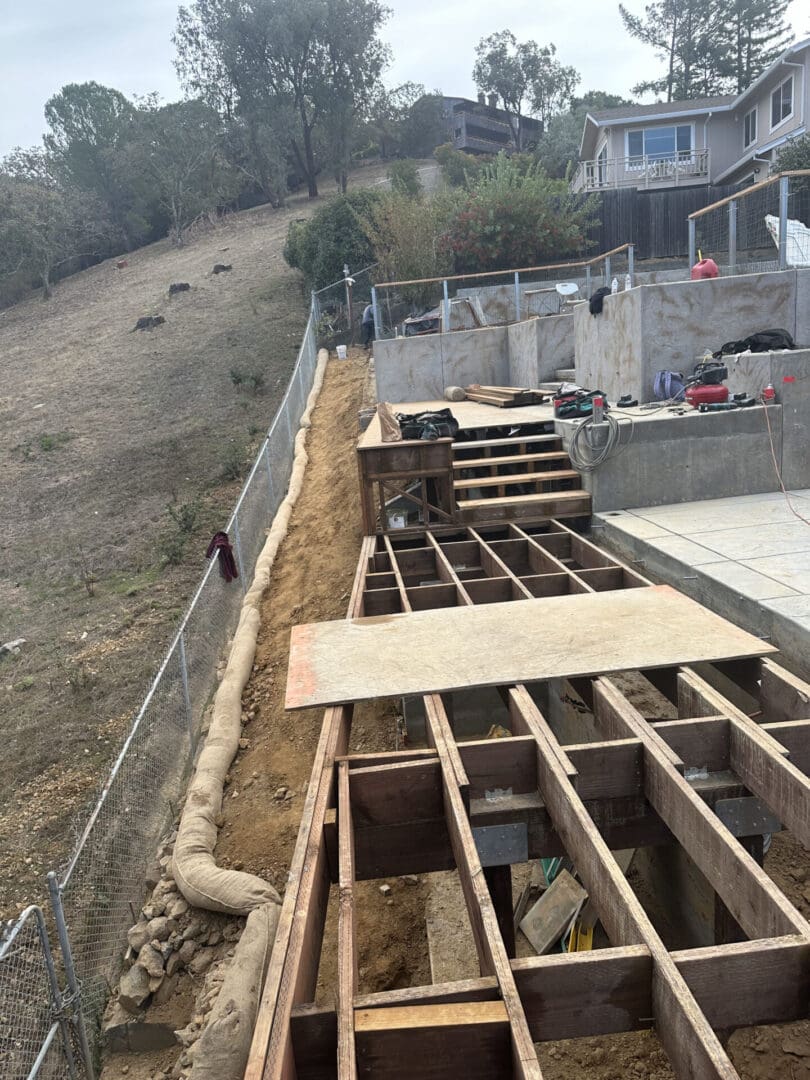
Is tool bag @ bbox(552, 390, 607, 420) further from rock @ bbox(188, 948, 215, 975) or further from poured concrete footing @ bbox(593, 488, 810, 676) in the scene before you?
rock @ bbox(188, 948, 215, 975)

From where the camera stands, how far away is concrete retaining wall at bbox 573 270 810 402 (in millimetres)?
10492

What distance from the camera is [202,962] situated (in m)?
4.93

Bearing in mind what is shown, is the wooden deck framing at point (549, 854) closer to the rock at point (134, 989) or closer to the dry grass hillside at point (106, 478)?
the rock at point (134, 989)

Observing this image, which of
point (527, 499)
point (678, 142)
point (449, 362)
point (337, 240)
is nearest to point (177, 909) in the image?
point (527, 499)

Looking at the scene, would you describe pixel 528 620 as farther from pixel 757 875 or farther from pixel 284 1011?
pixel 284 1011

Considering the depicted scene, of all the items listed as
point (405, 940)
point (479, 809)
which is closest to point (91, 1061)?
point (405, 940)

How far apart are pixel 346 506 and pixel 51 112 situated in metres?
47.9

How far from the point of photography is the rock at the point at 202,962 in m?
4.90

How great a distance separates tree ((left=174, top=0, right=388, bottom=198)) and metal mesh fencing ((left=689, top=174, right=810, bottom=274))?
3125 centimetres

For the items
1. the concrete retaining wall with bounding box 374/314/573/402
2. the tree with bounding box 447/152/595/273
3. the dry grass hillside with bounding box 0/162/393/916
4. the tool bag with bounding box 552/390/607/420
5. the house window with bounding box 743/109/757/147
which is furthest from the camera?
the house window with bounding box 743/109/757/147

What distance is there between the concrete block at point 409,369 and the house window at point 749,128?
68.3 feet

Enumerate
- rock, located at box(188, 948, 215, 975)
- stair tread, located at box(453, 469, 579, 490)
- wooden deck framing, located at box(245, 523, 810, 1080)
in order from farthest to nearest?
stair tread, located at box(453, 469, 579, 490) < rock, located at box(188, 948, 215, 975) < wooden deck framing, located at box(245, 523, 810, 1080)

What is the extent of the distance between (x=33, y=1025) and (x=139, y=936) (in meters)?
0.81

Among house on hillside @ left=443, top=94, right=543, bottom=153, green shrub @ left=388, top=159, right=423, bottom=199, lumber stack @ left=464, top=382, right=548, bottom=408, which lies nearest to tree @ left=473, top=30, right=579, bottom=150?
house on hillside @ left=443, top=94, right=543, bottom=153
